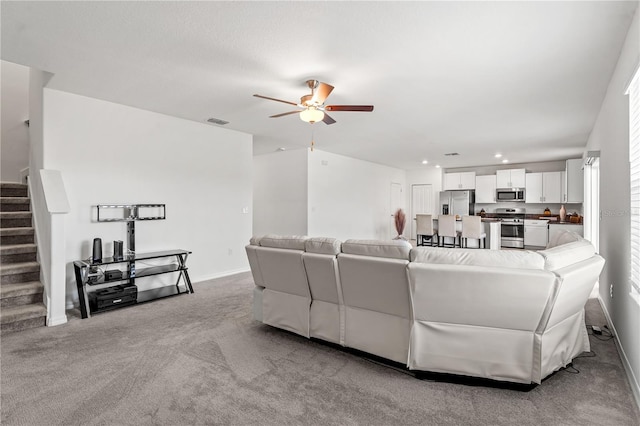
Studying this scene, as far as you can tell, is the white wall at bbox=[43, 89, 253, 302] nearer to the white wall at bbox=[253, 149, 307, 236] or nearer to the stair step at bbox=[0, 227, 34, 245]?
the stair step at bbox=[0, 227, 34, 245]

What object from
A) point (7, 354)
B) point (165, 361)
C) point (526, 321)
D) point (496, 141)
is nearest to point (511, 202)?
point (496, 141)

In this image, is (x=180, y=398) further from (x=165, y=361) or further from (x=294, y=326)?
(x=294, y=326)

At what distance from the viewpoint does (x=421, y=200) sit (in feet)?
35.2

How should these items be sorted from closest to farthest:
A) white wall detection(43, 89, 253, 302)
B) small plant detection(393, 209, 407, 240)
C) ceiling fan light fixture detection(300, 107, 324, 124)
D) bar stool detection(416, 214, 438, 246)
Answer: ceiling fan light fixture detection(300, 107, 324, 124) < white wall detection(43, 89, 253, 302) < bar stool detection(416, 214, 438, 246) < small plant detection(393, 209, 407, 240)

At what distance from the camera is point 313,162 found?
23.6 feet

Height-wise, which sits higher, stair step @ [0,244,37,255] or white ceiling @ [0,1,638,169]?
white ceiling @ [0,1,638,169]

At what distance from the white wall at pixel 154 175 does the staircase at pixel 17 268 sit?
39 centimetres

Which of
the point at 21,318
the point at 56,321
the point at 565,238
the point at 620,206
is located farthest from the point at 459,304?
the point at 21,318

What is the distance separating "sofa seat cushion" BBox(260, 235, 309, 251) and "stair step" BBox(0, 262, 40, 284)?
9.47 feet

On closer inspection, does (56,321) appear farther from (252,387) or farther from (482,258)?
(482,258)

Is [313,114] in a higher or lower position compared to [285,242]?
A: higher

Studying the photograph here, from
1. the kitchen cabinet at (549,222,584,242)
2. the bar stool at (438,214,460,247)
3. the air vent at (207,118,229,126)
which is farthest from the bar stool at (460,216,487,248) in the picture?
the air vent at (207,118,229,126)

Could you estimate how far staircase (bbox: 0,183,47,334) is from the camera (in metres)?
3.22

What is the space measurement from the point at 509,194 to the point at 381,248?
826 cm
